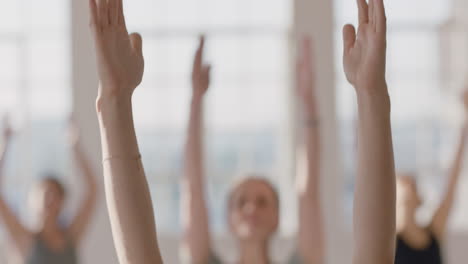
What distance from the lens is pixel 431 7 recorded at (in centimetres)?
723

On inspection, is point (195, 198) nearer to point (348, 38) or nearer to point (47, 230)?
point (348, 38)

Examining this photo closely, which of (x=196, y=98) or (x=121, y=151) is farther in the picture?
(x=196, y=98)

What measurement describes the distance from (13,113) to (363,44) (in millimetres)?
6652

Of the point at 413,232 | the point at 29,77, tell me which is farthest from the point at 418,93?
the point at 413,232

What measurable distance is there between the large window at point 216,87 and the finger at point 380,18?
596 cm

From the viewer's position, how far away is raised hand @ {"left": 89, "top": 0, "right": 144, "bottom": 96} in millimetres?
1104

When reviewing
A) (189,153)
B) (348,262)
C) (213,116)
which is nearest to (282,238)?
(348,262)

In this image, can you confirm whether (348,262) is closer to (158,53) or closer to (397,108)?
(397,108)

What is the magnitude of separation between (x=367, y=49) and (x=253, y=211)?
70.5 inches

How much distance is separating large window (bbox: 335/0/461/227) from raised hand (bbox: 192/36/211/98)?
4.89 metres

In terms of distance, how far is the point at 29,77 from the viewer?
7473 mm

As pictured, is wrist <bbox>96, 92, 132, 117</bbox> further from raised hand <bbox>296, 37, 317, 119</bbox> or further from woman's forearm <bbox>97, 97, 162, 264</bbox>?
raised hand <bbox>296, 37, 317, 119</bbox>

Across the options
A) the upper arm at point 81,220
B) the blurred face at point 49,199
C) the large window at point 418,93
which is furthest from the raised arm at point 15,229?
the large window at point 418,93

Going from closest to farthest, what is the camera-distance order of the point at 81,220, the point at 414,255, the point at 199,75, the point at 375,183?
the point at 375,183
the point at 199,75
the point at 414,255
the point at 81,220
